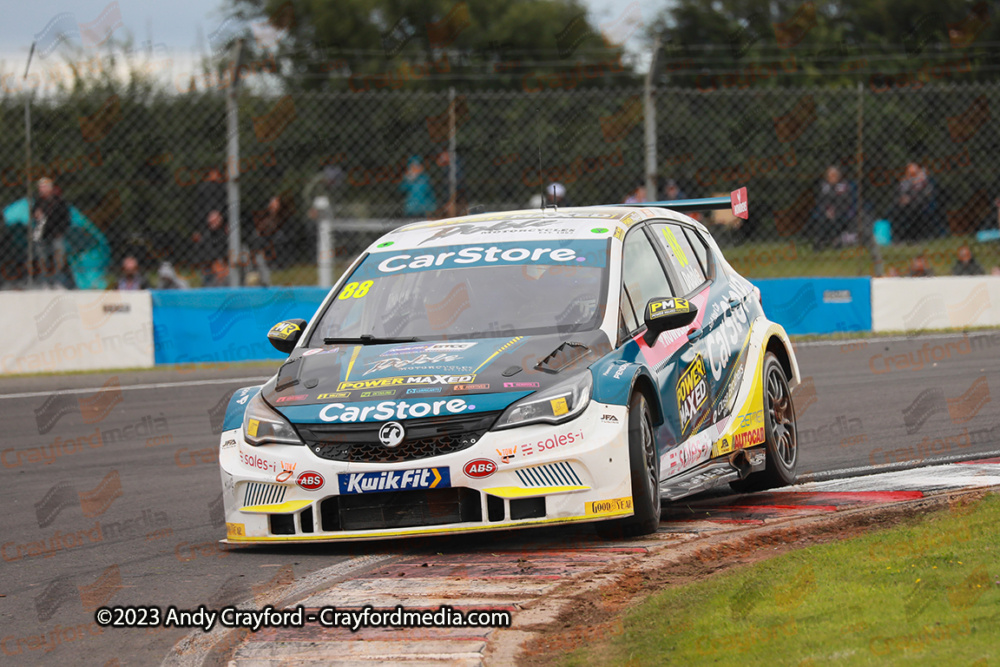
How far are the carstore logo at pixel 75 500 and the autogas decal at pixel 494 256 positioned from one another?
198 cm

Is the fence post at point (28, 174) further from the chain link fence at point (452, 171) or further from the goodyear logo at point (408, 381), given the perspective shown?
the goodyear logo at point (408, 381)

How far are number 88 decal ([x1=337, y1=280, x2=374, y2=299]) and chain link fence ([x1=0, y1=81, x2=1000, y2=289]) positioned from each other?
8.35 meters

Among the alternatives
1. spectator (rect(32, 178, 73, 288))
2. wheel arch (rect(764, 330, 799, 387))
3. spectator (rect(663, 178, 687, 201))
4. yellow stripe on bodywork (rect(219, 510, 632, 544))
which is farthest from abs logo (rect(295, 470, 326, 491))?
spectator (rect(663, 178, 687, 201))

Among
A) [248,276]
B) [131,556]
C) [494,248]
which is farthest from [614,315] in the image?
[248,276]

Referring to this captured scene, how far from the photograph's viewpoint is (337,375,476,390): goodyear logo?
6.20 m

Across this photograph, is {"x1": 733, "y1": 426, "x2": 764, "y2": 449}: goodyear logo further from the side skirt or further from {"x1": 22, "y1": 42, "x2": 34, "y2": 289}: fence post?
{"x1": 22, "y1": 42, "x2": 34, "y2": 289}: fence post

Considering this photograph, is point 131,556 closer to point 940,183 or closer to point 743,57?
point 940,183

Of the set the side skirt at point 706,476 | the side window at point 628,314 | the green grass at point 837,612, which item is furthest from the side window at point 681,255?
the green grass at point 837,612

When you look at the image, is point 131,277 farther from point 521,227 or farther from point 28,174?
point 521,227

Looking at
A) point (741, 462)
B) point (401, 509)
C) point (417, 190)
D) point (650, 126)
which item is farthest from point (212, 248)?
point (401, 509)

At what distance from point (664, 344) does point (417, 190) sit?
1015 centimetres

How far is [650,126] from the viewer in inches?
640

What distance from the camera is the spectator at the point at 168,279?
647 inches

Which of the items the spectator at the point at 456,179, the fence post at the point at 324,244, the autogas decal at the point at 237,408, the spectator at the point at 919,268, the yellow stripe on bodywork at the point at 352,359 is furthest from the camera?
the spectator at the point at 919,268
